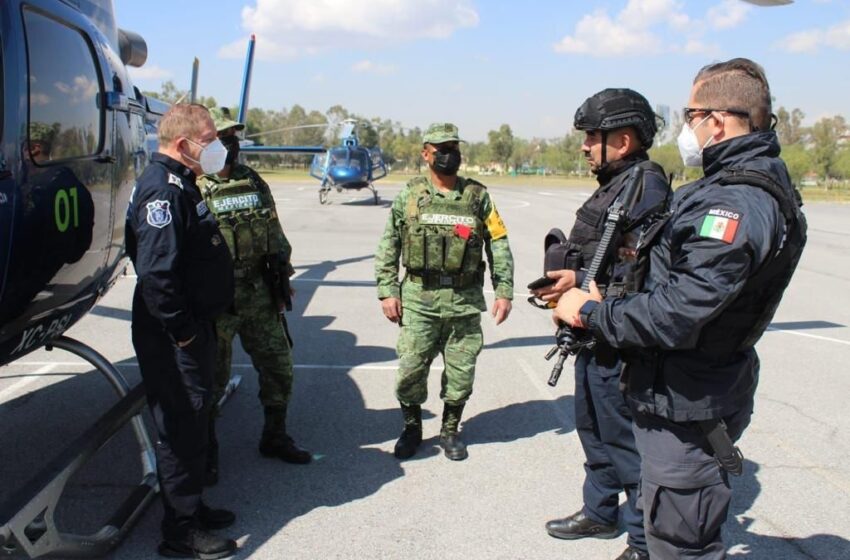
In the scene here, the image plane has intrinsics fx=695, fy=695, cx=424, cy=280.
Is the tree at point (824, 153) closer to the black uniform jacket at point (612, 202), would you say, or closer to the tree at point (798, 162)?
the tree at point (798, 162)

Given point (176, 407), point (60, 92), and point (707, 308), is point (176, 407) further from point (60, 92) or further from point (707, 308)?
point (707, 308)

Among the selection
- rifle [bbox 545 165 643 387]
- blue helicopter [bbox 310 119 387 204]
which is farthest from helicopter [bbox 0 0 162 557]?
blue helicopter [bbox 310 119 387 204]

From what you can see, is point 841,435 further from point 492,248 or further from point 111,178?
point 111,178

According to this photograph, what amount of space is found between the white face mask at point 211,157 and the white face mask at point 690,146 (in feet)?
6.21

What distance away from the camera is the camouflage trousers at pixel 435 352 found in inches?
156

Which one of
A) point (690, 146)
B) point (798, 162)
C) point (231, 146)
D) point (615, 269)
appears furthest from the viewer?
point (798, 162)

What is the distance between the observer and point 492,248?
164 inches

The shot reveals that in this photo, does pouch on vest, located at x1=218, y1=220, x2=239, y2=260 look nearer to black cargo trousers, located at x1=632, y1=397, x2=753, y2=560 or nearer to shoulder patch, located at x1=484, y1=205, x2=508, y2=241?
shoulder patch, located at x1=484, y1=205, x2=508, y2=241

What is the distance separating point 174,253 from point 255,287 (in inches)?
45.0

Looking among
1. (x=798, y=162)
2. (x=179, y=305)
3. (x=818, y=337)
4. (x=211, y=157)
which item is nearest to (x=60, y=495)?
(x=179, y=305)

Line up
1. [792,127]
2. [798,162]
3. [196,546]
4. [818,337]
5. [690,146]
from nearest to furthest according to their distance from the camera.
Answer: [690,146] → [196,546] → [818,337] → [798,162] → [792,127]

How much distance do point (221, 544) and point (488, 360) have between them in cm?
337

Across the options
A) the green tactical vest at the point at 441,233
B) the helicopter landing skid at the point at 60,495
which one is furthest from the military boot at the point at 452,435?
the helicopter landing skid at the point at 60,495

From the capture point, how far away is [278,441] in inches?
153
